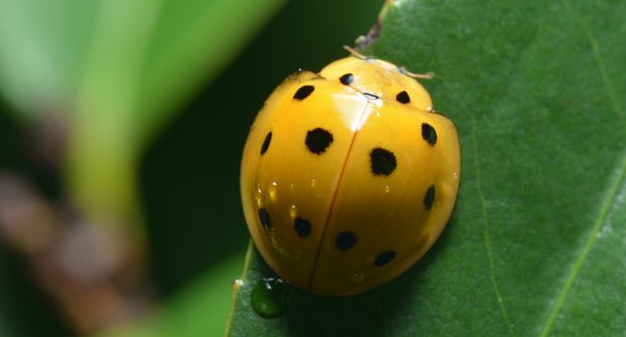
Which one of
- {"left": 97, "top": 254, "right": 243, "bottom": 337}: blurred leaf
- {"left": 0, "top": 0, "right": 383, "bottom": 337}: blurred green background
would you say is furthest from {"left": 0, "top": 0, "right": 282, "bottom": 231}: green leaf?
{"left": 97, "top": 254, "right": 243, "bottom": 337}: blurred leaf

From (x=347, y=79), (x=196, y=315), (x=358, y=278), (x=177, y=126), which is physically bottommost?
(x=196, y=315)

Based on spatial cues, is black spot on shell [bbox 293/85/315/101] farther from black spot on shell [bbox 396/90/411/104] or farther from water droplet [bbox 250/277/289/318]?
water droplet [bbox 250/277/289/318]

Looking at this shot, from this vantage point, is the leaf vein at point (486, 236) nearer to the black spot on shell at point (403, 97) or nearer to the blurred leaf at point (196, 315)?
the black spot on shell at point (403, 97)

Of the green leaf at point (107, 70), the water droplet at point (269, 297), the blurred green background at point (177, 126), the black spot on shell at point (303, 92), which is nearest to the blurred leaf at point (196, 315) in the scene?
the blurred green background at point (177, 126)

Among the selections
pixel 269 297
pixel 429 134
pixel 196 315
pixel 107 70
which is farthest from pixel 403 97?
pixel 107 70

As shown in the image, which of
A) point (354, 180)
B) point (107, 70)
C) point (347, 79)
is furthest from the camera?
point (107, 70)

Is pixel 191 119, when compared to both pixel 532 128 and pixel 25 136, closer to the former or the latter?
pixel 25 136

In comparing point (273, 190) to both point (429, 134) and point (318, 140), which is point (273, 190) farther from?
point (429, 134)
